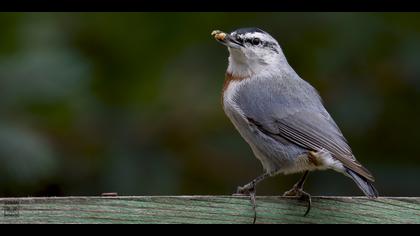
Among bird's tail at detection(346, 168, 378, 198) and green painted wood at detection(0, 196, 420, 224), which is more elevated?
bird's tail at detection(346, 168, 378, 198)

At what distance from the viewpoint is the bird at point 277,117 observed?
4.43 meters

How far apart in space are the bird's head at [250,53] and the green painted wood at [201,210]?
4.35ft

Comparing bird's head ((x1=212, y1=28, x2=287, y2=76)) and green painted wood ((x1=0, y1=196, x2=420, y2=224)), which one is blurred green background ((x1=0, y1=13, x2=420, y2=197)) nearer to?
bird's head ((x1=212, y1=28, x2=287, y2=76))

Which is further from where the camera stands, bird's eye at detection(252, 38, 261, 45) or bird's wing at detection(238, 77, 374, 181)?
bird's eye at detection(252, 38, 261, 45)

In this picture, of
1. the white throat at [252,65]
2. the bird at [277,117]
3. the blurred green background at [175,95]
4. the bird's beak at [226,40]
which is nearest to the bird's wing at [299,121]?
the bird at [277,117]

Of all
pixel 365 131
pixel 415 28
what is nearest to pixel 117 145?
pixel 365 131

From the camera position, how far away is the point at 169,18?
5.70 meters

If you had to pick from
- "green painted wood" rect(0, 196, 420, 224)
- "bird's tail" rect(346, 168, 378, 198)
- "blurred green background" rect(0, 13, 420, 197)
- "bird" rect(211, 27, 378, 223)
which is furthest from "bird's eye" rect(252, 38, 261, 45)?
"green painted wood" rect(0, 196, 420, 224)

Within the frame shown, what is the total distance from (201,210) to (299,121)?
1.19 meters

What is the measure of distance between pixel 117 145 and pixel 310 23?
61.8 inches

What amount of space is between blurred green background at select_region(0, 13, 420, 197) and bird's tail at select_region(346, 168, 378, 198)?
1117 millimetres

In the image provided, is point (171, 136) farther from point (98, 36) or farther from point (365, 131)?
point (365, 131)

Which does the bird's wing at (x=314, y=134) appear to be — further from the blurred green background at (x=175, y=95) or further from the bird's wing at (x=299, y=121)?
the blurred green background at (x=175, y=95)

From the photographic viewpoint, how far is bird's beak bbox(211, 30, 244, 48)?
505 centimetres
